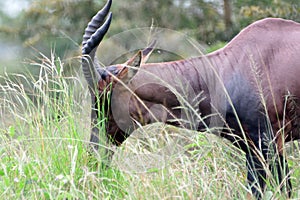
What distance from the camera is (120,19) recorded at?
8.38 metres

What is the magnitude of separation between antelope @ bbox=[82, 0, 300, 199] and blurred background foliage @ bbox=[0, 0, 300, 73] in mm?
3063

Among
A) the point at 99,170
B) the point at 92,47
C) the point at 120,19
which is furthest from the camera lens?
the point at 120,19

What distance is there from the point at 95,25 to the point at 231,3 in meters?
4.02

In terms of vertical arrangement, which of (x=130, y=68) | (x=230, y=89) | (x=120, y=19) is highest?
(x=130, y=68)

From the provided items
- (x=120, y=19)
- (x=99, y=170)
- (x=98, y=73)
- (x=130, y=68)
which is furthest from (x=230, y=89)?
(x=120, y=19)

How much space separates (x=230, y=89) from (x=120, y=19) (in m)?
4.05

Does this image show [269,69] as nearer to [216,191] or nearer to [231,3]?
[216,191]

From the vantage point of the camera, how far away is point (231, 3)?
27.0 ft

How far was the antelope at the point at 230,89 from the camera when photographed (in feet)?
14.6

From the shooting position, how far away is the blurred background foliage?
7883mm

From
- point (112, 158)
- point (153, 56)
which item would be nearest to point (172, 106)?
point (112, 158)

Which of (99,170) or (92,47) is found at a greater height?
(92,47)

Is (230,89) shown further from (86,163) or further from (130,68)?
(86,163)

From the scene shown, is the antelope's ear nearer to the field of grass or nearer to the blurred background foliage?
the field of grass
